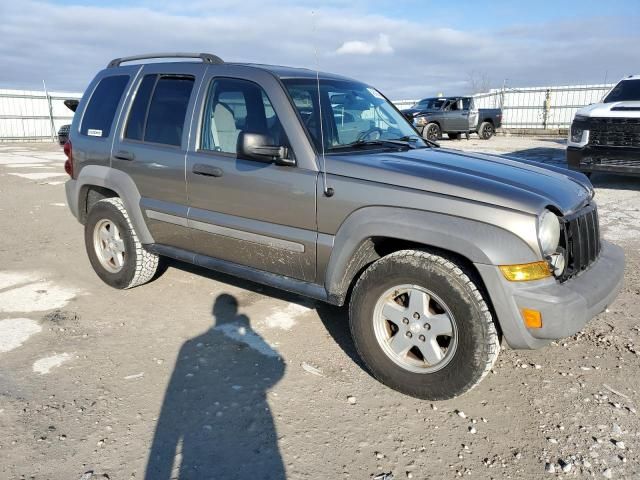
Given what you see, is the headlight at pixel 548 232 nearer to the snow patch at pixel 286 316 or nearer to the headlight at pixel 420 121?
the snow patch at pixel 286 316

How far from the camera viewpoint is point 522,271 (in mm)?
2652

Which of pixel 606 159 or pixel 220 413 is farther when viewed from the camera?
pixel 606 159

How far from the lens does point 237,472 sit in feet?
7.89

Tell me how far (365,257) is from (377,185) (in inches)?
19.4

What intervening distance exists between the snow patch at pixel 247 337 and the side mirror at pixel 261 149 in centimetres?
130

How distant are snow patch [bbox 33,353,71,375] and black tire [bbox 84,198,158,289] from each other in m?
1.15

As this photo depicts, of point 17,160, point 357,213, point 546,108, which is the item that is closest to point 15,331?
point 357,213

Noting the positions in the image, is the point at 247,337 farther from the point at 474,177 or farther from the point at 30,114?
the point at 30,114

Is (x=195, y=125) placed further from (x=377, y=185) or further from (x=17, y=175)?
(x=17, y=175)

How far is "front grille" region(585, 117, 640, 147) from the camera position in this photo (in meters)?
8.23

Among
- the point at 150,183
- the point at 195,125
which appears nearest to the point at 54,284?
the point at 150,183

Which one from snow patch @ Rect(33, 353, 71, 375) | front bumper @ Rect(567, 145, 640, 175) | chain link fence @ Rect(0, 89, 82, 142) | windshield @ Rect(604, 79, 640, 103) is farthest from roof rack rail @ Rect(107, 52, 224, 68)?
chain link fence @ Rect(0, 89, 82, 142)

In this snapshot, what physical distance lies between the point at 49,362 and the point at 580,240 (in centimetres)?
345

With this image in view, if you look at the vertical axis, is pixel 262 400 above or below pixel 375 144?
below
